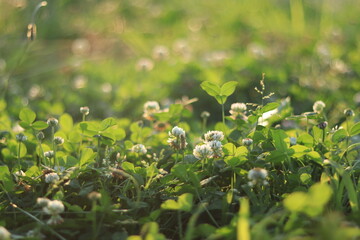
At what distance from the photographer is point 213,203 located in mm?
1571

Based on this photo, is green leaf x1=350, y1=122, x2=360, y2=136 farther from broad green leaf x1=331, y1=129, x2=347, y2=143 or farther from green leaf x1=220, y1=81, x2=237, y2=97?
Answer: green leaf x1=220, y1=81, x2=237, y2=97

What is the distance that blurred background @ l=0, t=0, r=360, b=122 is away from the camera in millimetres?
3150

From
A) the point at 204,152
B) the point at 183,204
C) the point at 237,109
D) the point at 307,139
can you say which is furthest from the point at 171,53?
the point at 183,204

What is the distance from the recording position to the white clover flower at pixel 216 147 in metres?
1.63

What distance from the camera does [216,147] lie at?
5.34 feet

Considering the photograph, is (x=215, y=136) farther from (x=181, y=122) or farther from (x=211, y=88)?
(x=181, y=122)

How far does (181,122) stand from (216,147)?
0.59m

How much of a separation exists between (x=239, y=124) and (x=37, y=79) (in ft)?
7.98

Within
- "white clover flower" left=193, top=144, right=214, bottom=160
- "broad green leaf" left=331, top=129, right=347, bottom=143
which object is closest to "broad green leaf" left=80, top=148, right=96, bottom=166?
"white clover flower" left=193, top=144, right=214, bottom=160

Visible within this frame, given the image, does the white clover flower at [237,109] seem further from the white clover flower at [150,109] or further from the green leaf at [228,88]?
the white clover flower at [150,109]

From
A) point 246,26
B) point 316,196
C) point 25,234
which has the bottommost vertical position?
point 25,234

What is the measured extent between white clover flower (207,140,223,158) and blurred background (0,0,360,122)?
1.04 meters

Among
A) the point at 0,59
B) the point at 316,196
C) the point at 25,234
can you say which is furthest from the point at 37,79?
the point at 316,196

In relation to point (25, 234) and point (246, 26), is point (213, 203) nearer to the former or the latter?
point (25, 234)
